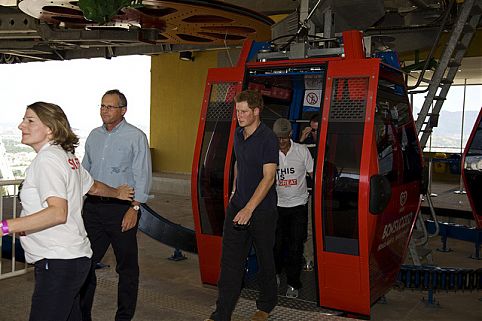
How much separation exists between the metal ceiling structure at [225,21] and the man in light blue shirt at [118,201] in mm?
1452

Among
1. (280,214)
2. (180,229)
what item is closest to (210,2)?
(280,214)

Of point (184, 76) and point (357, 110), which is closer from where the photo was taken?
point (357, 110)

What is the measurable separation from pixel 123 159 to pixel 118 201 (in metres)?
0.30

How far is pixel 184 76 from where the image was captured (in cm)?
1412

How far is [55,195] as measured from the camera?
238 cm

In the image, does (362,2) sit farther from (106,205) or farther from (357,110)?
(106,205)

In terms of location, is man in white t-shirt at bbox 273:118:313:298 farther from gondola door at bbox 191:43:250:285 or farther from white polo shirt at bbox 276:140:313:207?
gondola door at bbox 191:43:250:285

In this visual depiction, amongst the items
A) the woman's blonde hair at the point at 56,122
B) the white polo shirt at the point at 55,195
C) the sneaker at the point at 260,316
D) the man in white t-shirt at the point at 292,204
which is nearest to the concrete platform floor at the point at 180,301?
the sneaker at the point at 260,316

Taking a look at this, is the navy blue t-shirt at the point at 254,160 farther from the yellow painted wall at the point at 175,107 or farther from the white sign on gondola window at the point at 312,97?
the yellow painted wall at the point at 175,107

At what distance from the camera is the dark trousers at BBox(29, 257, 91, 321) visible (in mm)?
2498

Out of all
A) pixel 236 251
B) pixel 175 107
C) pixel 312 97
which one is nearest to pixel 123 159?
pixel 236 251

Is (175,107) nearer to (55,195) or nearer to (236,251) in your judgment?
(236,251)

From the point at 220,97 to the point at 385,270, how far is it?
2.04 m

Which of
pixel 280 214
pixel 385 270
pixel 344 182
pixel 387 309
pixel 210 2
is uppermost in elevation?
pixel 210 2
